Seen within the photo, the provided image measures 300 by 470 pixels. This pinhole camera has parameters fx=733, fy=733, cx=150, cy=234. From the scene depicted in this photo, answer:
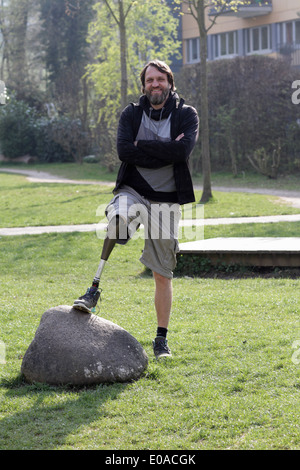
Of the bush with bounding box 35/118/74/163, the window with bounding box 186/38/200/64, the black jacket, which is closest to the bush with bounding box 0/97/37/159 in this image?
the bush with bounding box 35/118/74/163

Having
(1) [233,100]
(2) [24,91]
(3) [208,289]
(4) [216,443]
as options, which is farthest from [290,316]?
(2) [24,91]

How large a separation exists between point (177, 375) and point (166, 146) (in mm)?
1602

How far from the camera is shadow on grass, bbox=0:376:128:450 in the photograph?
3990 mm

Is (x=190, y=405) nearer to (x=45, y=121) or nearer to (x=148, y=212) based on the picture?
(x=148, y=212)

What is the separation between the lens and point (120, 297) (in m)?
8.04

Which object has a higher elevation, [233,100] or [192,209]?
[233,100]

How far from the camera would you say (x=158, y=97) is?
17.5ft

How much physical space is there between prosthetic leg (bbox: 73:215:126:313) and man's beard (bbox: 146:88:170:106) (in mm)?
924

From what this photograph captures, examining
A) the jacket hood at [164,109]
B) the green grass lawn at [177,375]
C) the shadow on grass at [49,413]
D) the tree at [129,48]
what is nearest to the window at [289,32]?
the tree at [129,48]

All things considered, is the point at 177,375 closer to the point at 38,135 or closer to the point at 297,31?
the point at 297,31

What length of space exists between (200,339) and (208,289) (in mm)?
2581

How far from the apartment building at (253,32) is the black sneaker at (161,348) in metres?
29.3

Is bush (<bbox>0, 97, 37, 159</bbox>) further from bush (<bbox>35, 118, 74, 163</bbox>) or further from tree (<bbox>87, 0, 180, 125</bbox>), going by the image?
tree (<bbox>87, 0, 180, 125</bbox>)

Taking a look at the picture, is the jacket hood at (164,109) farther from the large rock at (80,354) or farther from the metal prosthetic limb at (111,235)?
the large rock at (80,354)
